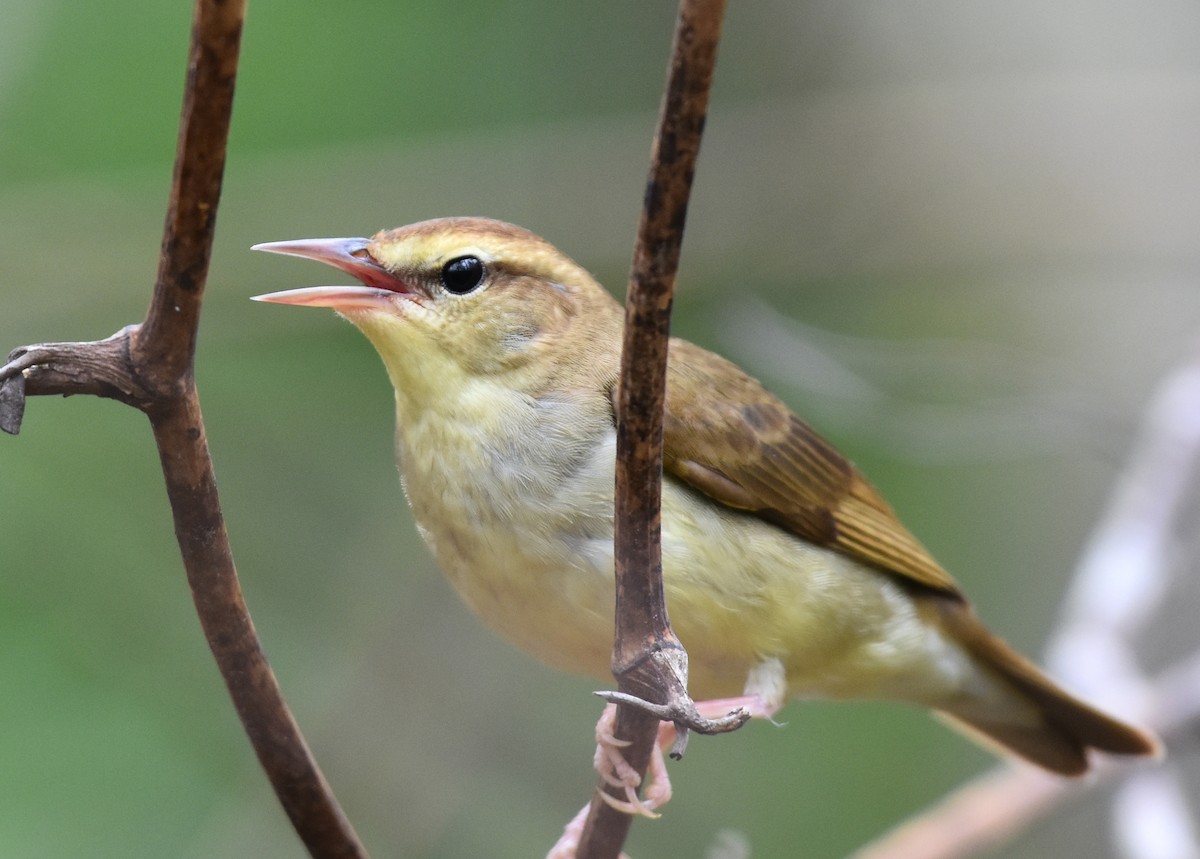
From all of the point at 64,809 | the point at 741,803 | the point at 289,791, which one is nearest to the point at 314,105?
the point at 64,809

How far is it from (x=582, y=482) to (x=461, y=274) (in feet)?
1.96

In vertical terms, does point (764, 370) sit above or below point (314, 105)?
below

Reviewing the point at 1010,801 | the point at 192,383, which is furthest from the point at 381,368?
the point at 192,383

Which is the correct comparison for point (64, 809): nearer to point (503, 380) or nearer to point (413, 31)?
point (503, 380)

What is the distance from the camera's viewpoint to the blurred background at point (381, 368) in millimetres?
5211

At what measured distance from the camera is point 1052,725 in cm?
387

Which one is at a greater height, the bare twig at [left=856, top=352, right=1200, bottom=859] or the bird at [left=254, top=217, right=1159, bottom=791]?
the bird at [left=254, top=217, right=1159, bottom=791]

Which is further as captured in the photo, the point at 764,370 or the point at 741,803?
the point at 741,803

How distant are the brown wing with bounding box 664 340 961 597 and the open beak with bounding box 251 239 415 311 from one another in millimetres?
651

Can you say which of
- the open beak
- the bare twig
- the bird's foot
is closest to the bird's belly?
the bird's foot

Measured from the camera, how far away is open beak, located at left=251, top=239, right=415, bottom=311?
2717 millimetres

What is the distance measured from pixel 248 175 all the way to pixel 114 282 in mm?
672

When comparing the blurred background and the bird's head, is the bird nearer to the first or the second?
the bird's head

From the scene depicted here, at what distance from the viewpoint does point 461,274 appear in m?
3.06
